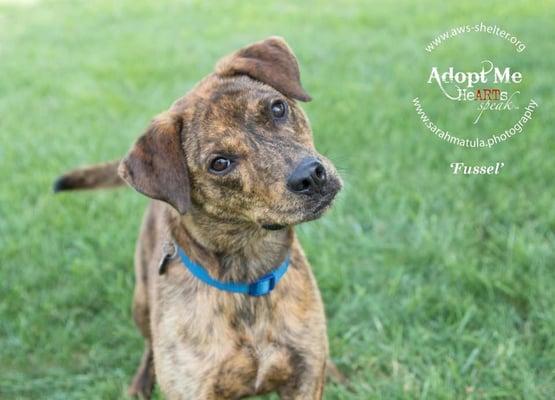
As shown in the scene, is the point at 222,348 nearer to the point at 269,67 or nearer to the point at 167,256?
the point at 167,256

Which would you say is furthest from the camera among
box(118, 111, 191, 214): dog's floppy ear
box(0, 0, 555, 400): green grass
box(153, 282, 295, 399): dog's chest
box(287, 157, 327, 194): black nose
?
box(0, 0, 555, 400): green grass

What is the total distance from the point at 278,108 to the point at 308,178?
0.48 meters

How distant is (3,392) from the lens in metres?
4.22

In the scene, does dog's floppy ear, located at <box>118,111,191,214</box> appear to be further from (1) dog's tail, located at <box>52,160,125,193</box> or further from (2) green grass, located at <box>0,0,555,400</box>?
(2) green grass, located at <box>0,0,555,400</box>

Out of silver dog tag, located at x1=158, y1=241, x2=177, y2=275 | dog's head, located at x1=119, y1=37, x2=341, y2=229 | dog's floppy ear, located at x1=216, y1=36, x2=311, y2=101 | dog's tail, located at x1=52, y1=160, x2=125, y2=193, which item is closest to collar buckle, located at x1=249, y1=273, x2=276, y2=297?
dog's head, located at x1=119, y1=37, x2=341, y2=229

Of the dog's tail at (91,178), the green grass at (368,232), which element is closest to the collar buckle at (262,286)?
the green grass at (368,232)

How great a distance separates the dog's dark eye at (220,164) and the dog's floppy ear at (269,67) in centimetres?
53

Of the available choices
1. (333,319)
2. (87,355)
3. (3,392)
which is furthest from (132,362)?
(333,319)

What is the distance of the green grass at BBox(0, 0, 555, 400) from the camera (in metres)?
4.02

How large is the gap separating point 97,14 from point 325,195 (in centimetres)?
1099

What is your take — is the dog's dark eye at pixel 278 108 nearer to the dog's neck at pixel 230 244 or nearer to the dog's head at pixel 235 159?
the dog's head at pixel 235 159

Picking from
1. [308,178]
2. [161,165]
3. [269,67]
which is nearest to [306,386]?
[308,178]

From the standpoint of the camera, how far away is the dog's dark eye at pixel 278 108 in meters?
3.10

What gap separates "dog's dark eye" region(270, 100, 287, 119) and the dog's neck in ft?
1.63
